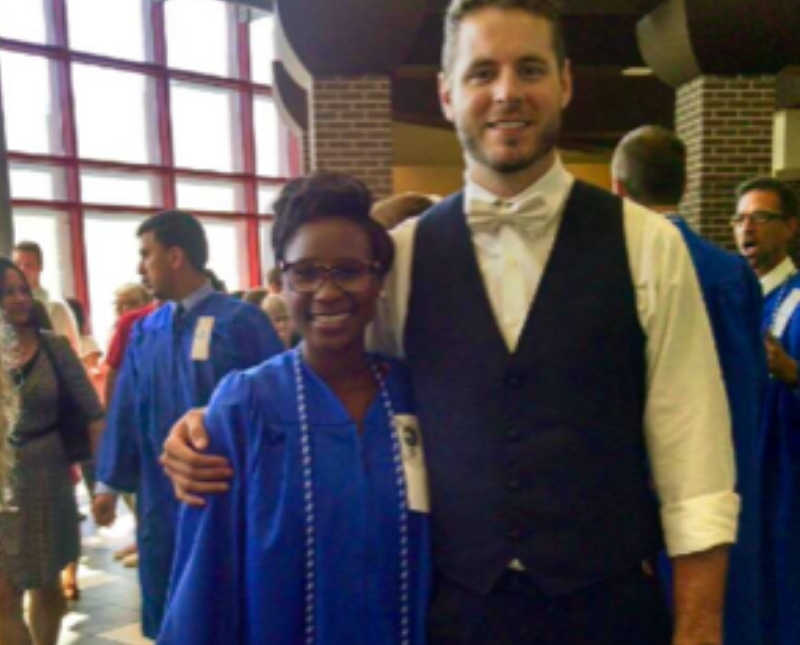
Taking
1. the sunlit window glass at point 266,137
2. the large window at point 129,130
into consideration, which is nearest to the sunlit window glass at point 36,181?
the large window at point 129,130

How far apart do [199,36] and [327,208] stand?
11.5 metres

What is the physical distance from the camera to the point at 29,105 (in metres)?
9.82

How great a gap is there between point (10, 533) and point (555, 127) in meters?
2.46

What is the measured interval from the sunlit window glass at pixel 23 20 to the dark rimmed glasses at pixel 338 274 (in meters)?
9.81

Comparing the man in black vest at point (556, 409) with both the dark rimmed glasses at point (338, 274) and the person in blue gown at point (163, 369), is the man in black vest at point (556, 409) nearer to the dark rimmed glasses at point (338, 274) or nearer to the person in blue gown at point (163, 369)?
the dark rimmed glasses at point (338, 274)

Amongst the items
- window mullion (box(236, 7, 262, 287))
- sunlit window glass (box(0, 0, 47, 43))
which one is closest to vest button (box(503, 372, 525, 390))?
sunlit window glass (box(0, 0, 47, 43))

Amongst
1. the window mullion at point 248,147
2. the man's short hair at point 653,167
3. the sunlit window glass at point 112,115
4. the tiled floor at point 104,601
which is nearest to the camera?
the man's short hair at point 653,167

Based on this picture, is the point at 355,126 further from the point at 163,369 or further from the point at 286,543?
→ the point at 286,543

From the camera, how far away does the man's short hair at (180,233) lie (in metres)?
3.08

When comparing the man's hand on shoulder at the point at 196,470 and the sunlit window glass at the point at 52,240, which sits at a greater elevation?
the sunlit window glass at the point at 52,240

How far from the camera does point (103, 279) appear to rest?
35.2 feet

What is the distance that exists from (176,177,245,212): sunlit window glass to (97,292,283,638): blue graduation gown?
8.82 meters

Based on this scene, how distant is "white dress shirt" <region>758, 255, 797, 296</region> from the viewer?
3.00 metres

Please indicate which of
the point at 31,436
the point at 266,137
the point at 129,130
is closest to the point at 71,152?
the point at 129,130
